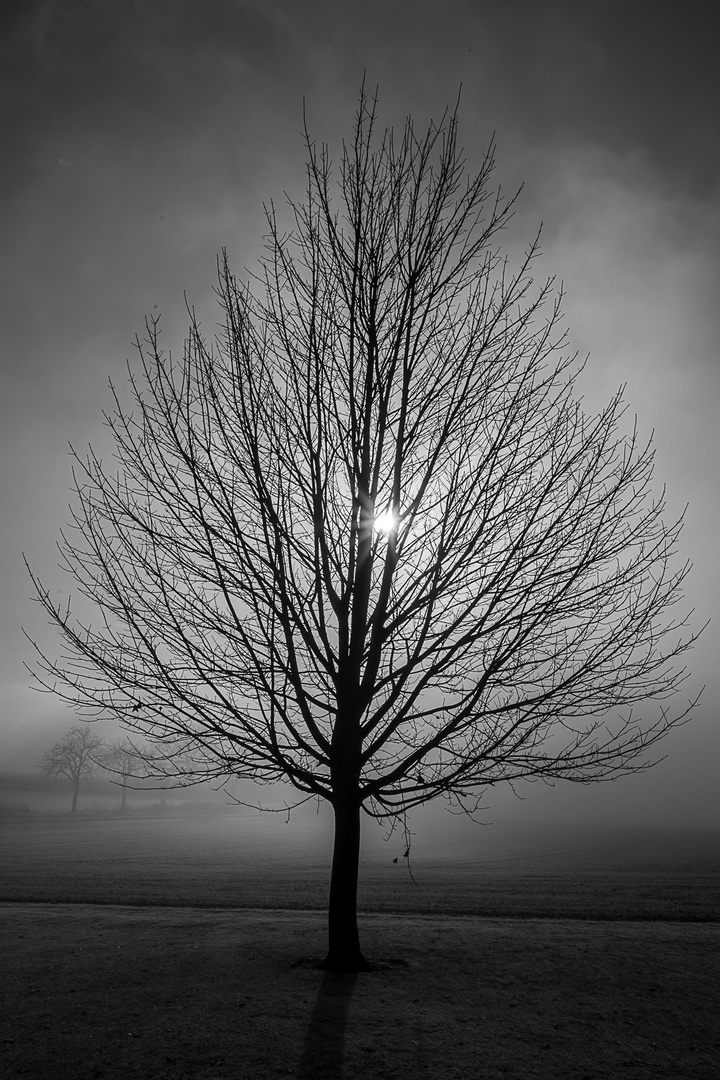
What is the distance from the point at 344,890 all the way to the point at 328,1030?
6.39 feet

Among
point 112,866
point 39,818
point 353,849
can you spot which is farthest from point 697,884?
point 39,818

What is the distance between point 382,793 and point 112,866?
76.9 ft

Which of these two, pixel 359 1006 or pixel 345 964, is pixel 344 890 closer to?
pixel 345 964

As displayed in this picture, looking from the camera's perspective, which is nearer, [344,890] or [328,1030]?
[328,1030]

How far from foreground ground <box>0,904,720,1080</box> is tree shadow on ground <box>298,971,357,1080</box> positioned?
0.06 feet

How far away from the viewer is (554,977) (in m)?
7.26

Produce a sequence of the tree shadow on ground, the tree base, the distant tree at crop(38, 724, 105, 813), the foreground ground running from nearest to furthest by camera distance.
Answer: the tree shadow on ground → the foreground ground → the tree base → the distant tree at crop(38, 724, 105, 813)

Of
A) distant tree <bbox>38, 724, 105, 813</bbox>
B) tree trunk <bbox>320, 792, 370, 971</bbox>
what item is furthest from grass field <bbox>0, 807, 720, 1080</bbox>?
distant tree <bbox>38, 724, 105, 813</bbox>

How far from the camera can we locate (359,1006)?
606 cm

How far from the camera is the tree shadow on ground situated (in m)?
4.75

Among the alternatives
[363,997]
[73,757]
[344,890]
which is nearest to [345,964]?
[344,890]

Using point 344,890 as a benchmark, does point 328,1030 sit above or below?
below

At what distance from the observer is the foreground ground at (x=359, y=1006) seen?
493 cm

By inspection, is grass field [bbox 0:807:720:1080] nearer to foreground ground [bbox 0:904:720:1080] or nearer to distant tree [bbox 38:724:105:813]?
foreground ground [bbox 0:904:720:1080]
